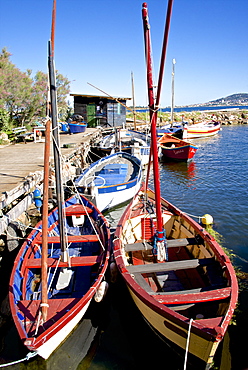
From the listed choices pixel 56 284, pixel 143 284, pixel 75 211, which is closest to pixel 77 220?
pixel 75 211

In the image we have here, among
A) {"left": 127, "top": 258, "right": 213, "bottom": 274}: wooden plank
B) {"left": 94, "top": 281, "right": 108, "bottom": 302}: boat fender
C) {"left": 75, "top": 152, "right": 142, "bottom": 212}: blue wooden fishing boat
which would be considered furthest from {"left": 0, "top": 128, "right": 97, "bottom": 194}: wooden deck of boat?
{"left": 127, "top": 258, "right": 213, "bottom": 274}: wooden plank

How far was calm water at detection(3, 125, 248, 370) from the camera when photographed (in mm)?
5430

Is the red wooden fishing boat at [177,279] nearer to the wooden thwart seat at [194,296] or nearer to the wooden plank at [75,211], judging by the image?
the wooden thwart seat at [194,296]


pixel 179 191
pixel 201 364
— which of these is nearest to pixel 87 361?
pixel 201 364

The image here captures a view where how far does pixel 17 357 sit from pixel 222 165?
2348cm

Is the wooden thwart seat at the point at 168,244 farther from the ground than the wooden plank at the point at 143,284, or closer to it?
farther from the ground

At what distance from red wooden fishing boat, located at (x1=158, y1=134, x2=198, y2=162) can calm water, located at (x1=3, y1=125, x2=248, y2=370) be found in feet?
16.7

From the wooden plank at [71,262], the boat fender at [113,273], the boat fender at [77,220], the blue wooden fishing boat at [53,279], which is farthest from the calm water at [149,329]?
the boat fender at [77,220]

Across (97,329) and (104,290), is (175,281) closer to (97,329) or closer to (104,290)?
(104,290)

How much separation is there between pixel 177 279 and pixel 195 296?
1.98 metres

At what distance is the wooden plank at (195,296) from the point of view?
4801 millimetres

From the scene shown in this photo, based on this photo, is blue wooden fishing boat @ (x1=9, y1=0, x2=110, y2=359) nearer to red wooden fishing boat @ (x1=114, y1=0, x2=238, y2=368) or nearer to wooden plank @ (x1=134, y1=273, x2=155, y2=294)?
wooden plank @ (x1=134, y1=273, x2=155, y2=294)

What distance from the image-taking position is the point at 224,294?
4844mm

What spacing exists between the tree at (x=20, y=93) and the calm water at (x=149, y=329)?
12.7 metres
